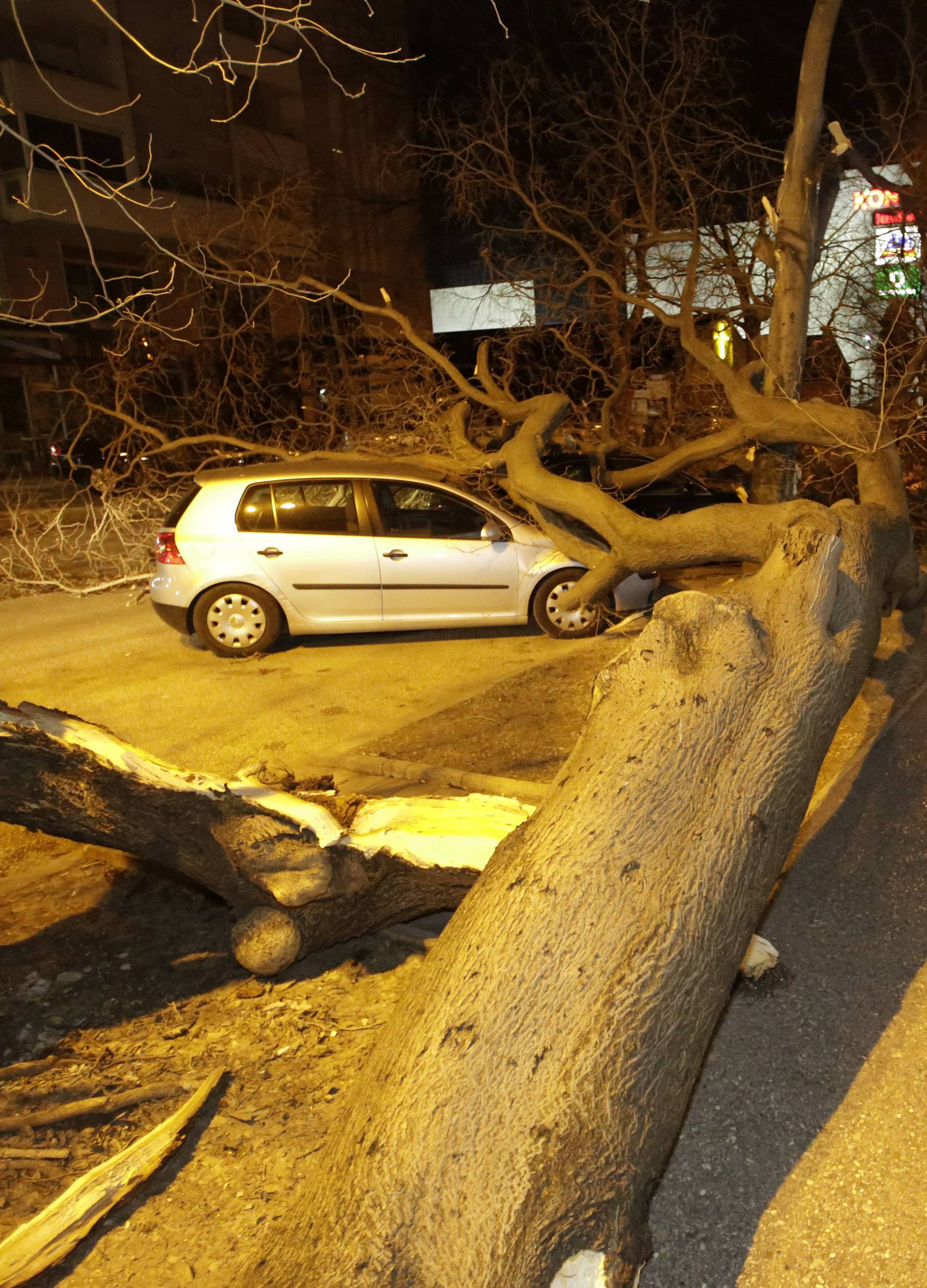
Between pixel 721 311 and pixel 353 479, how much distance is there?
540cm

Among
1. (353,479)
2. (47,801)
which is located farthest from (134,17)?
(47,801)

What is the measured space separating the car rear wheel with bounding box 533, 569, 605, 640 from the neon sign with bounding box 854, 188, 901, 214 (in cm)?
555

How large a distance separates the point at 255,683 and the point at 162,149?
22216mm

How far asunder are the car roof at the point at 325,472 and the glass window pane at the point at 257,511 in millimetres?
86

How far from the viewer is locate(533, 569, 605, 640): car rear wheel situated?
29.8 ft

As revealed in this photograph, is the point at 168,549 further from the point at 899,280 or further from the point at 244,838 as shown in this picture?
the point at 899,280

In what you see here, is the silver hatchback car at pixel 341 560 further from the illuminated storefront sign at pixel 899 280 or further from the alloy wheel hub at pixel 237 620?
the illuminated storefront sign at pixel 899 280

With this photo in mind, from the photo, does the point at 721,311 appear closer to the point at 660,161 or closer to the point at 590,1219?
the point at 660,161

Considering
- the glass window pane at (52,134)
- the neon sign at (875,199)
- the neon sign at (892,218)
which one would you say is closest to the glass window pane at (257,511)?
the neon sign at (875,199)

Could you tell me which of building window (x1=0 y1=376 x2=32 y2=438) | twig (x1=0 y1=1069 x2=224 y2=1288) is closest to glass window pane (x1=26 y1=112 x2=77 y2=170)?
building window (x1=0 y1=376 x2=32 y2=438)

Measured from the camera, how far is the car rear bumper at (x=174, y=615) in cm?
901

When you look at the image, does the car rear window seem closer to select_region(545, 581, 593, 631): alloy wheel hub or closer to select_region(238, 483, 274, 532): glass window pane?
select_region(238, 483, 274, 532): glass window pane

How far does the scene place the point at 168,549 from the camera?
8.91 metres

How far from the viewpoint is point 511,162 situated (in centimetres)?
1100
